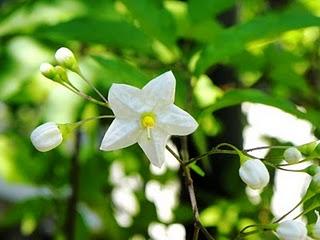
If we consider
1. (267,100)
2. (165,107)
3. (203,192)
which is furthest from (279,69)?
(165,107)

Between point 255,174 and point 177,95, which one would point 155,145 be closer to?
point 255,174

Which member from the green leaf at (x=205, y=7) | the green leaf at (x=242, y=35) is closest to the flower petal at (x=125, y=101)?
the green leaf at (x=242, y=35)

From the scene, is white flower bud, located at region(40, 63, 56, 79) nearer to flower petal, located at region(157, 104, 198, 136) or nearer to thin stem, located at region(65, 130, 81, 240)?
flower petal, located at region(157, 104, 198, 136)

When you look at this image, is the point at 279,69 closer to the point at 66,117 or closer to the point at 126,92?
the point at 66,117

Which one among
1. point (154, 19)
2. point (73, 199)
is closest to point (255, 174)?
point (154, 19)

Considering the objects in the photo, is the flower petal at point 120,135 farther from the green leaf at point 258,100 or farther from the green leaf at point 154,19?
the green leaf at point 154,19

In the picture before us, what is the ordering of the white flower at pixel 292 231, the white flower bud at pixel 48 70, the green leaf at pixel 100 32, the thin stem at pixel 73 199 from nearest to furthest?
the white flower at pixel 292 231 < the white flower bud at pixel 48 70 < the green leaf at pixel 100 32 < the thin stem at pixel 73 199
